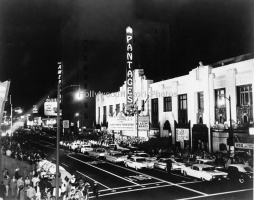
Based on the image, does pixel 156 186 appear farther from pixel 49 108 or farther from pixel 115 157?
pixel 49 108

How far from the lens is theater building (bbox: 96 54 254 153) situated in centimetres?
3656

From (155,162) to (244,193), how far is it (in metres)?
12.8

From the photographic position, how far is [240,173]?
2355cm

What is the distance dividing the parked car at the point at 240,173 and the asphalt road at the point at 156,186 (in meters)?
0.51

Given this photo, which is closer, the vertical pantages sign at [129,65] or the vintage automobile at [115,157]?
the vintage automobile at [115,157]

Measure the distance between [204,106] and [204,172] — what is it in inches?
771

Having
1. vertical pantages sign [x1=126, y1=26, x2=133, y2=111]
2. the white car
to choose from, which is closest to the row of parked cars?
the white car

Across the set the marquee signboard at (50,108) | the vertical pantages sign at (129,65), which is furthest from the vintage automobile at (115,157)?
the marquee signboard at (50,108)

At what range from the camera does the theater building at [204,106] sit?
36.6 meters

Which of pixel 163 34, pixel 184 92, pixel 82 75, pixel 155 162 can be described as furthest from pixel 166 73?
pixel 155 162

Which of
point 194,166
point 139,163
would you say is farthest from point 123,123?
point 194,166

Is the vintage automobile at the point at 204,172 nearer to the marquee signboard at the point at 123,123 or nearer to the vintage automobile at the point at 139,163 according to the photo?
the vintage automobile at the point at 139,163

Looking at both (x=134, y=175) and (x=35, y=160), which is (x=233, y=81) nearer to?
(x=134, y=175)

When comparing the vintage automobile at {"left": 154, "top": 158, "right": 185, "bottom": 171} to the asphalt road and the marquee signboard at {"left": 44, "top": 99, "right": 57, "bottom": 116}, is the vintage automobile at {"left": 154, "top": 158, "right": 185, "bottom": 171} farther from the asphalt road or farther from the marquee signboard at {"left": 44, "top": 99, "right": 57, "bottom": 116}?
the marquee signboard at {"left": 44, "top": 99, "right": 57, "bottom": 116}
